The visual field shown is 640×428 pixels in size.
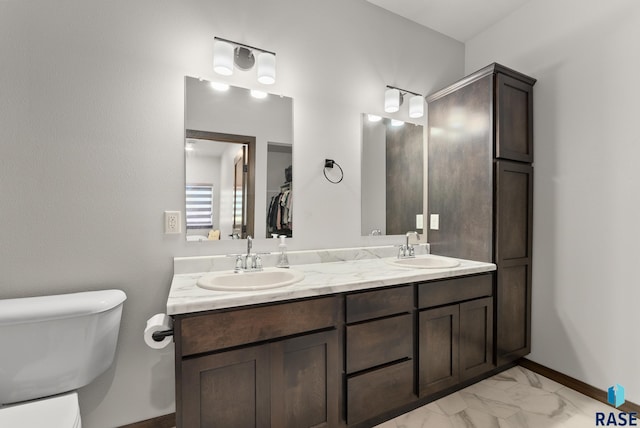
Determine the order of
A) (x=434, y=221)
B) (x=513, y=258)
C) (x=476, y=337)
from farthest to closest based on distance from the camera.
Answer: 1. (x=434, y=221)
2. (x=513, y=258)
3. (x=476, y=337)

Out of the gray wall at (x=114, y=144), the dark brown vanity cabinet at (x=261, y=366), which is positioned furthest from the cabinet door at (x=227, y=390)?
the gray wall at (x=114, y=144)

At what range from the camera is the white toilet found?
1094 millimetres

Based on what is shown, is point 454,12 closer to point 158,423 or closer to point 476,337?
point 476,337

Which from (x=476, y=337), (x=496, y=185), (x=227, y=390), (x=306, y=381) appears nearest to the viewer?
(x=227, y=390)

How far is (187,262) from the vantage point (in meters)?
1.58

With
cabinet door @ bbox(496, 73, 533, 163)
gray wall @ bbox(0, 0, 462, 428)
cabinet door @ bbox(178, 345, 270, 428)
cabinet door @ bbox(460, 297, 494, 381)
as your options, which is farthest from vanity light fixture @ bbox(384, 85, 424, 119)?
cabinet door @ bbox(178, 345, 270, 428)

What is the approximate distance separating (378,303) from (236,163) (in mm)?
1125

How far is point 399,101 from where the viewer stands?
7.41 ft

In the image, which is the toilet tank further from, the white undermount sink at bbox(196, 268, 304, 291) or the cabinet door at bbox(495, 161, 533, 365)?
the cabinet door at bbox(495, 161, 533, 365)

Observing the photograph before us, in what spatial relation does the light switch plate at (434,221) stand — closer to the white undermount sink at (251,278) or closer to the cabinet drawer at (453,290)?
the cabinet drawer at (453,290)

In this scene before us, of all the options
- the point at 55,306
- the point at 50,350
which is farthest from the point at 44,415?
the point at 55,306

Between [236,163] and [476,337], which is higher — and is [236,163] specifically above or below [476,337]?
above

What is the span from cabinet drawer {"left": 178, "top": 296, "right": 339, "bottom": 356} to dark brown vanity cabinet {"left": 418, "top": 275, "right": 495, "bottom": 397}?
2.02 ft

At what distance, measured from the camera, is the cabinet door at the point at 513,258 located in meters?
1.97
